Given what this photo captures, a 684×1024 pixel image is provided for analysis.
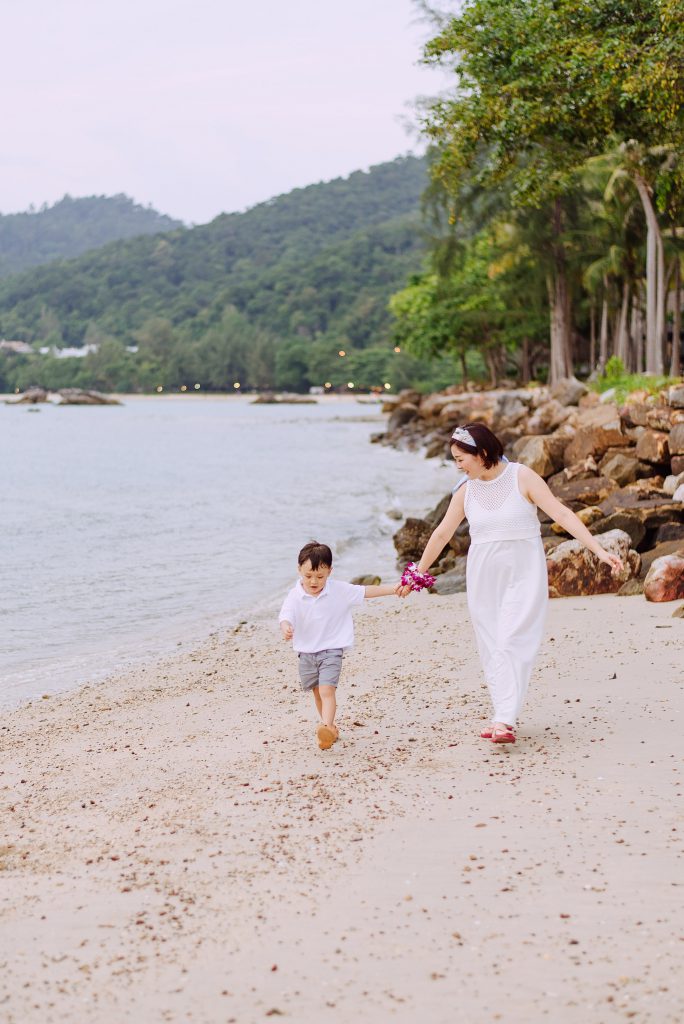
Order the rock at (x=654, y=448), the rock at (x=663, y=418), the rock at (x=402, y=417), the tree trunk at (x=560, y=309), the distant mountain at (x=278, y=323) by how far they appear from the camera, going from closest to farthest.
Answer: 1. the rock at (x=654, y=448)
2. the rock at (x=663, y=418)
3. the tree trunk at (x=560, y=309)
4. the rock at (x=402, y=417)
5. the distant mountain at (x=278, y=323)

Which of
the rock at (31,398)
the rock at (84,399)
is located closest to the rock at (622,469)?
the rock at (84,399)

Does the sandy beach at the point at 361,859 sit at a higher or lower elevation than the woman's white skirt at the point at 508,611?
lower

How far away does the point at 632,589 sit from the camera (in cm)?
1027

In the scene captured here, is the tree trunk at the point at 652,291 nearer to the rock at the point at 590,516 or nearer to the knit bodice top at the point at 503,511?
the rock at the point at 590,516

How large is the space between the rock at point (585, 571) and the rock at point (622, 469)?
505cm

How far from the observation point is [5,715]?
843 centimetres

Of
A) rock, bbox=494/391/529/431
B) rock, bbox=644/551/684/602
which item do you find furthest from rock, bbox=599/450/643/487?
rock, bbox=494/391/529/431

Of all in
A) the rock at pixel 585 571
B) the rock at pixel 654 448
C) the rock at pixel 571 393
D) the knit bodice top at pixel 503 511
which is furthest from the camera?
the rock at pixel 571 393

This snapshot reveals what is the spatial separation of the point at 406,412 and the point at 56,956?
2236 inches

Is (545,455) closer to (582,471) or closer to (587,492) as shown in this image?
(582,471)

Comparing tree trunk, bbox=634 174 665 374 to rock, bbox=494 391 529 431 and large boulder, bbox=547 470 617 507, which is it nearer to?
rock, bbox=494 391 529 431

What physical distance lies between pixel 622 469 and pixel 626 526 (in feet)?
13.7

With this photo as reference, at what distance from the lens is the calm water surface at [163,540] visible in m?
11.8

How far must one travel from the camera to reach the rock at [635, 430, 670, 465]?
16.3 m
